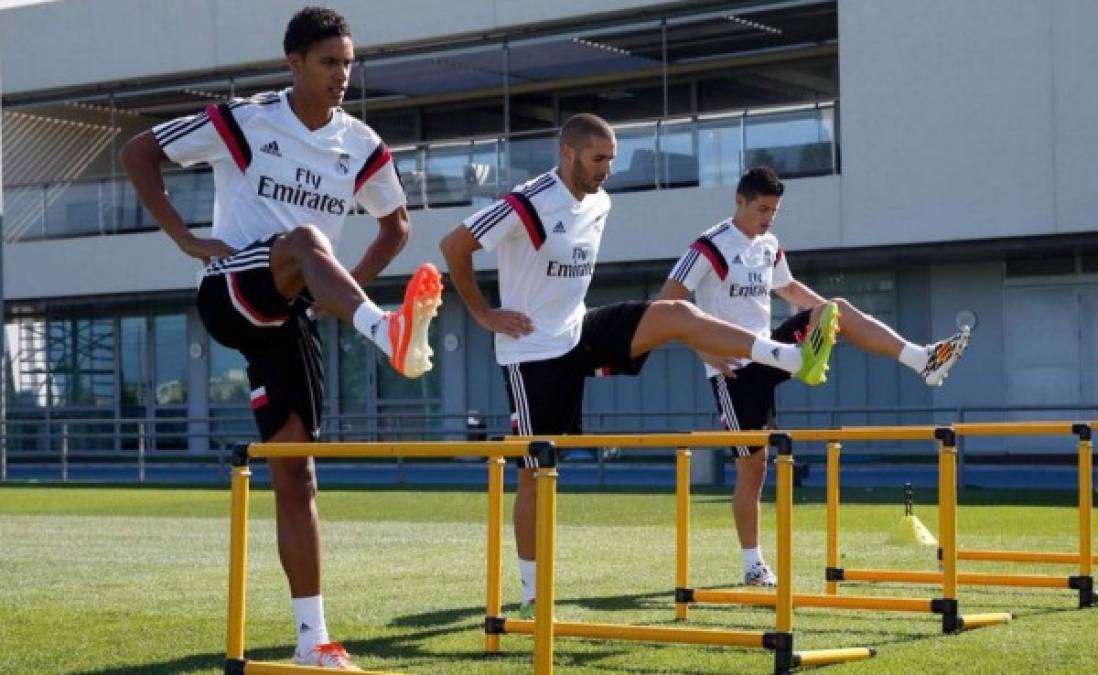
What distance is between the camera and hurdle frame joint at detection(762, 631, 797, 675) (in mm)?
6555

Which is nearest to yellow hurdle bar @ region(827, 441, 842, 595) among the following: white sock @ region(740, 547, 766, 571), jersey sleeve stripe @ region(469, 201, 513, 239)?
white sock @ region(740, 547, 766, 571)

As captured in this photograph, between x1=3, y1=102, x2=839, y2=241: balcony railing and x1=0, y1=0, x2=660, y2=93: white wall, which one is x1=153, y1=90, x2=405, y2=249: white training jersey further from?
x1=0, y1=0, x2=660, y2=93: white wall

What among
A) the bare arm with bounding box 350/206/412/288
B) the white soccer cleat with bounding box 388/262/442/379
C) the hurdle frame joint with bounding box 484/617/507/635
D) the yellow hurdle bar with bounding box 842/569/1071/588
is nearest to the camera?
the white soccer cleat with bounding box 388/262/442/379

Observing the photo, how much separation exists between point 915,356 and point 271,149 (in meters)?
3.75

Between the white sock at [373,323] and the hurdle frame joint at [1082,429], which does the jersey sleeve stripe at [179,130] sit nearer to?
the white sock at [373,323]

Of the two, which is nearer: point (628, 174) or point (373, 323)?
point (373, 323)

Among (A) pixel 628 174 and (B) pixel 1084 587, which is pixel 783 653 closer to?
(B) pixel 1084 587

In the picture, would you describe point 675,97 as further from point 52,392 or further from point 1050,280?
point 52,392

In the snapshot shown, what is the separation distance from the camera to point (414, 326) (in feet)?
18.3

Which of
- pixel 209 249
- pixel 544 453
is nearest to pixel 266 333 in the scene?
pixel 209 249

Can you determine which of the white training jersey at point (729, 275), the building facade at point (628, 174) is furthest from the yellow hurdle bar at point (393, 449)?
the building facade at point (628, 174)

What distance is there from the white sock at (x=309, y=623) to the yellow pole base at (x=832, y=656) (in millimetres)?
1744

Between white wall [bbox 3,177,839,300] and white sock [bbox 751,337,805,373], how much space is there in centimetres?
2141

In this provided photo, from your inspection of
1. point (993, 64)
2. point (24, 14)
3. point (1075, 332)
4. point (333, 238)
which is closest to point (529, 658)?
point (333, 238)
